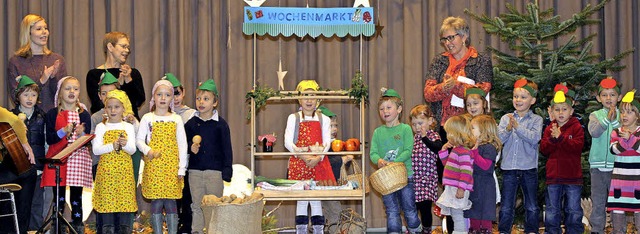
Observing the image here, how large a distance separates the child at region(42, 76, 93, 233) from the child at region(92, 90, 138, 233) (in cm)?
15

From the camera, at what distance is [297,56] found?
1000 centimetres

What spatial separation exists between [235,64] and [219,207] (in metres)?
3.06

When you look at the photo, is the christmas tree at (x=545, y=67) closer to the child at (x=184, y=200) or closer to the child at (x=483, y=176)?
the child at (x=483, y=176)

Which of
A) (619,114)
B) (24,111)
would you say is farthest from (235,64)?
(619,114)

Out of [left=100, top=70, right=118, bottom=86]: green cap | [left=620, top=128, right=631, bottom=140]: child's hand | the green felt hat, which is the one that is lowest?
[left=620, top=128, right=631, bottom=140]: child's hand

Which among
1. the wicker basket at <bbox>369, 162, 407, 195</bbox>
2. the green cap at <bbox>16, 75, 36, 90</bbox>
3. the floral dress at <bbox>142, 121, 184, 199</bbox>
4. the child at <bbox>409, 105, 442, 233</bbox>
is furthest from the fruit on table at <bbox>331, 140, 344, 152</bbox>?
the green cap at <bbox>16, 75, 36, 90</bbox>

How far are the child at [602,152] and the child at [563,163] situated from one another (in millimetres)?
183

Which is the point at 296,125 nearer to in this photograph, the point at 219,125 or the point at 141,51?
the point at 219,125

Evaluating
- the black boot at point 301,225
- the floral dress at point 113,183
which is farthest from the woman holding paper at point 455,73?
the floral dress at point 113,183

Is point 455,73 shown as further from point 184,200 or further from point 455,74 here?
point 184,200

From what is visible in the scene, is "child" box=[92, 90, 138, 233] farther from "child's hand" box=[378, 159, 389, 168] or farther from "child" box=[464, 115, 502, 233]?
"child" box=[464, 115, 502, 233]

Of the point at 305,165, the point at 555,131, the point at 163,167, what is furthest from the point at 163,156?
the point at 555,131

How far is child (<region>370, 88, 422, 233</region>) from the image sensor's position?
765 cm

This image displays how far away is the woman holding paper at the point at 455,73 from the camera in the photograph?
7531 mm
